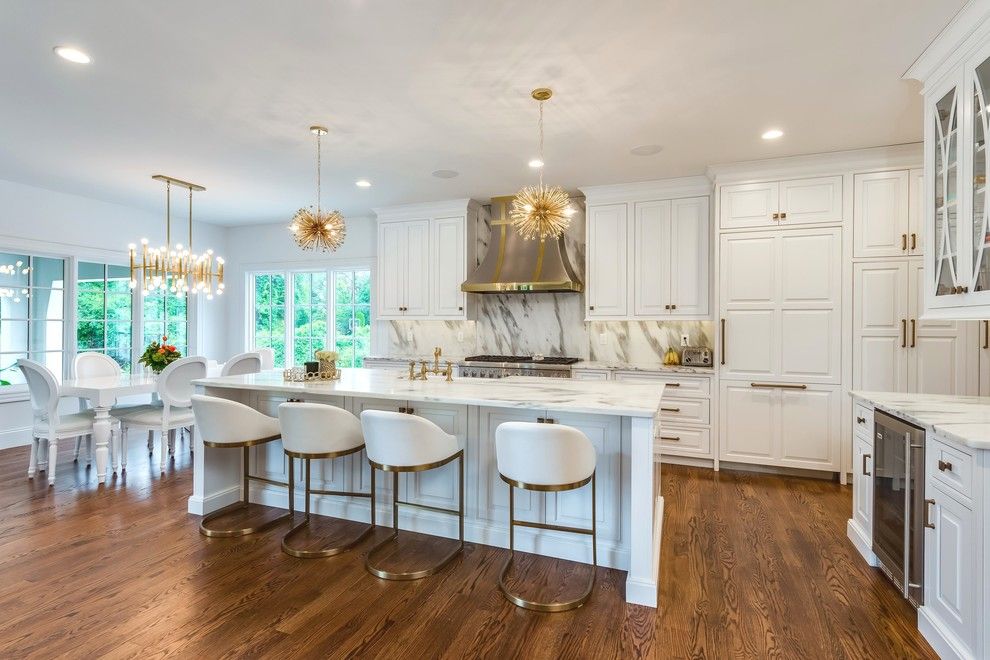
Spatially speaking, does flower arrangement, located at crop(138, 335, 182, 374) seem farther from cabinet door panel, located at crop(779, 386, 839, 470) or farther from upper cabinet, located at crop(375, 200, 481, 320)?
cabinet door panel, located at crop(779, 386, 839, 470)

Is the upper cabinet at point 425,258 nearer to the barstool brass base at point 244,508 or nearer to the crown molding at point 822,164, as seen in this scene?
the crown molding at point 822,164

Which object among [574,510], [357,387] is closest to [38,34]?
[357,387]

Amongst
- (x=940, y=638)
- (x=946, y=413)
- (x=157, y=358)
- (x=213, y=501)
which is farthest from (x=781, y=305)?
(x=157, y=358)

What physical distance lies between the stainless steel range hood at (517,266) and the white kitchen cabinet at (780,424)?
1.82 metres

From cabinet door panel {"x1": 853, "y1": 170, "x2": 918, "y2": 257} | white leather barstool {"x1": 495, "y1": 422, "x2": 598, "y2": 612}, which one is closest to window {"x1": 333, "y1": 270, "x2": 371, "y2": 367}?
white leather barstool {"x1": 495, "y1": 422, "x2": 598, "y2": 612}

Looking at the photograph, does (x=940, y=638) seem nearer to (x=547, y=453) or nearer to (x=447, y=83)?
(x=547, y=453)

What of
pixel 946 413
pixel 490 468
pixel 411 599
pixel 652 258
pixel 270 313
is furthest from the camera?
pixel 270 313

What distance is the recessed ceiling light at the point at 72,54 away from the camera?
2615 millimetres

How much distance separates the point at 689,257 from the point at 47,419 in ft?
18.2

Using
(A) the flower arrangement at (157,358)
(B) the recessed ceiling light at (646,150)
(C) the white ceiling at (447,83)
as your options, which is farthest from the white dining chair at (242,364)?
(B) the recessed ceiling light at (646,150)

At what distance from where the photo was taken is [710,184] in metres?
4.73

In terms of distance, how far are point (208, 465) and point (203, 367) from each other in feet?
4.44

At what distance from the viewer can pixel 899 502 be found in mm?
2344

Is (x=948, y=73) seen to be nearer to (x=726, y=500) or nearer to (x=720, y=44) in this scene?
(x=720, y=44)
